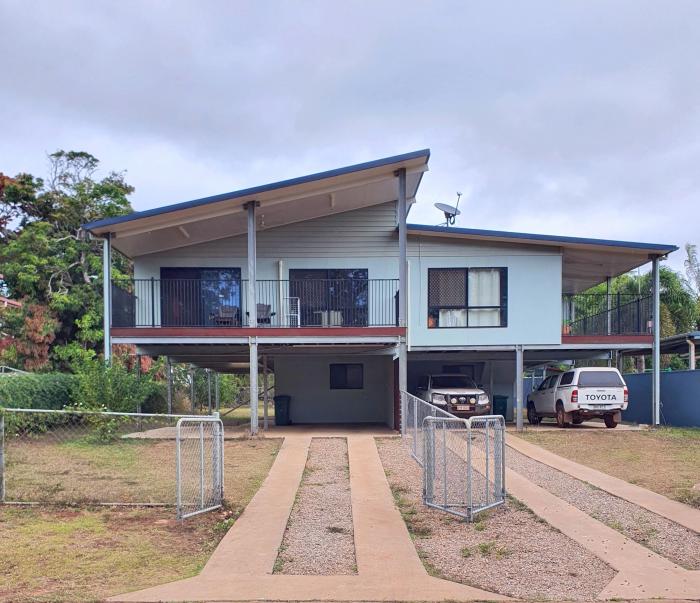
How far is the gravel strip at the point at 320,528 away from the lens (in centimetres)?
693

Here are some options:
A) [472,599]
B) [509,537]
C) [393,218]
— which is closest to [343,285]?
[393,218]

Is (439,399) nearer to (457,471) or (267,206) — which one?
(267,206)

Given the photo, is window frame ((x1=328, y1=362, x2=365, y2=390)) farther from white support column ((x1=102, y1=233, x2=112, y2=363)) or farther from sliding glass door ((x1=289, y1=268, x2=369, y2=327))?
white support column ((x1=102, y1=233, x2=112, y2=363))

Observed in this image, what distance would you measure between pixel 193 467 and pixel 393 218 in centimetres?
1296

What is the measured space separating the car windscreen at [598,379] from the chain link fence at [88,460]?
11.9 meters

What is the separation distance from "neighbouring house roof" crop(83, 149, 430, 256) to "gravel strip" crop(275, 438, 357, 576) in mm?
7560

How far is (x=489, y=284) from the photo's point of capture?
21234mm

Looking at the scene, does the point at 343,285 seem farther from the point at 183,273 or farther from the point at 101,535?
the point at 101,535

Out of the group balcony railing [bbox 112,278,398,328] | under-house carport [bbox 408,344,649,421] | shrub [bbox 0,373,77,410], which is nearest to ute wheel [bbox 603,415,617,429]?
under-house carport [bbox 408,344,649,421]

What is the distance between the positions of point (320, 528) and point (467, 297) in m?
13.5

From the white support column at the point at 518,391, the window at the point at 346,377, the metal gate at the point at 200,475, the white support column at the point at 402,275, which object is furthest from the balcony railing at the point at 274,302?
the metal gate at the point at 200,475

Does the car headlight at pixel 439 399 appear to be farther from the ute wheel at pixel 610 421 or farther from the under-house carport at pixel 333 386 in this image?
the ute wheel at pixel 610 421

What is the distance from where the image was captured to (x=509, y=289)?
2111 cm

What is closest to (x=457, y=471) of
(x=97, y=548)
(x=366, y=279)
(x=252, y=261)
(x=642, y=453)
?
(x=97, y=548)
